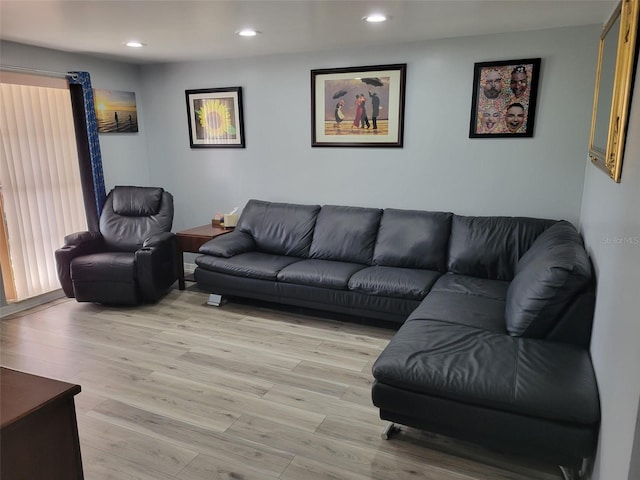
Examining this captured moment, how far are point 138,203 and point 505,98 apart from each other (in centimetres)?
351

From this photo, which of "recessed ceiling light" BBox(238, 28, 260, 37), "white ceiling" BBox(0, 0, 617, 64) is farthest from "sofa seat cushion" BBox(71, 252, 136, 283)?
"recessed ceiling light" BBox(238, 28, 260, 37)

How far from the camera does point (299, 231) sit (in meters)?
4.12

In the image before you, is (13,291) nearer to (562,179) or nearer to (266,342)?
(266,342)

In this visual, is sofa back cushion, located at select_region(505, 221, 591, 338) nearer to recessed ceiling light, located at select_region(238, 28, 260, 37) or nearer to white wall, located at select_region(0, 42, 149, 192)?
recessed ceiling light, located at select_region(238, 28, 260, 37)

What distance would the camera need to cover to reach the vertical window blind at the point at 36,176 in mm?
3696

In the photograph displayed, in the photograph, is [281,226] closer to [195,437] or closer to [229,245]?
[229,245]

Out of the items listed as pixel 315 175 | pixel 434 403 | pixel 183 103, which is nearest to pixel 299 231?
pixel 315 175

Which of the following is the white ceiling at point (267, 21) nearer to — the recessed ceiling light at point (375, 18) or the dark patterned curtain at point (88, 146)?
the recessed ceiling light at point (375, 18)

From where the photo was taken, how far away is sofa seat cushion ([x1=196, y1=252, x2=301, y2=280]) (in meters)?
3.64

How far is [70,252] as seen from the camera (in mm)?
3889

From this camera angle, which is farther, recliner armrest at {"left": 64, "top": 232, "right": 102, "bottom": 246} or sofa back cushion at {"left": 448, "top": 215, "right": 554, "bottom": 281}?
recliner armrest at {"left": 64, "top": 232, "right": 102, "bottom": 246}

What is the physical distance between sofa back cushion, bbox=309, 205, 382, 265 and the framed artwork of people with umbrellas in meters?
0.66

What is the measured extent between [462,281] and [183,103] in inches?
138

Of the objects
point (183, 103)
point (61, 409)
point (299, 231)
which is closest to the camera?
point (61, 409)
